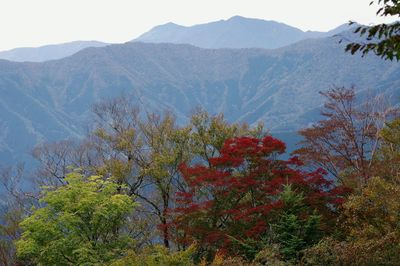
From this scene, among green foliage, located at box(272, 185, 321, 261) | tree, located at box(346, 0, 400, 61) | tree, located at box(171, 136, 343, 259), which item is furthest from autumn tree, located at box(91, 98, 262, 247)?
tree, located at box(346, 0, 400, 61)

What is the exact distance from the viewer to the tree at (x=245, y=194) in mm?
17484

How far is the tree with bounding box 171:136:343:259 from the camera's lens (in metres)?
17.5

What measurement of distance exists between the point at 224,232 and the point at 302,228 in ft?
9.64

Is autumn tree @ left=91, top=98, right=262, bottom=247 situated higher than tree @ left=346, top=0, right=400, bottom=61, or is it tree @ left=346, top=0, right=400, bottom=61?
tree @ left=346, top=0, right=400, bottom=61

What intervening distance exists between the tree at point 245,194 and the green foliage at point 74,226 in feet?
8.87

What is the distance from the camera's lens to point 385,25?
5262 millimetres

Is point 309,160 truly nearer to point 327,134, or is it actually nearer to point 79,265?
point 327,134

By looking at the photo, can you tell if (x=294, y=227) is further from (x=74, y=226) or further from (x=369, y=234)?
(x=74, y=226)

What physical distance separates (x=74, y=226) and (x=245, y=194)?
6.81 m

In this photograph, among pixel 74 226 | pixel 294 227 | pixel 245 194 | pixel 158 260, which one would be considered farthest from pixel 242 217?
pixel 74 226

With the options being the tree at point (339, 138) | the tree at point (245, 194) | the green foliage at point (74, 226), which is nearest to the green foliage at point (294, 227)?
the tree at point (245, 194)

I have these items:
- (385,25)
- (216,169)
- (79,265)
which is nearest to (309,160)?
(216,169)

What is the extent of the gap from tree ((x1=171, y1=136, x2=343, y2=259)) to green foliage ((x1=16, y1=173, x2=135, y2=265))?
2704mm

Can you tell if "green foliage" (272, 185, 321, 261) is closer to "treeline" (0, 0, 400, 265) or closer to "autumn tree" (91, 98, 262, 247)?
"treeline" (0, 0, 400, 265)
